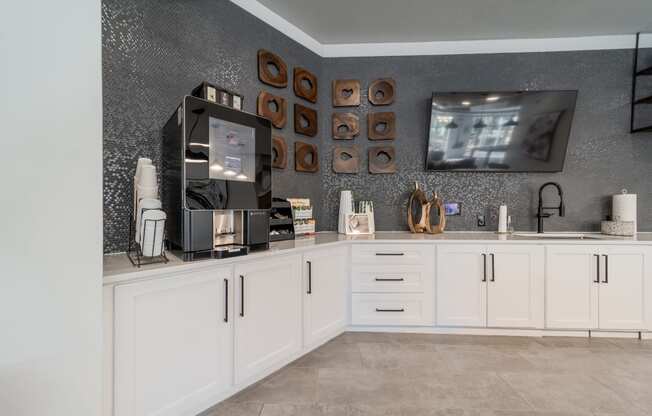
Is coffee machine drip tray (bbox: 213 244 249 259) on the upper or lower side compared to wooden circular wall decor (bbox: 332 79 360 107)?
lower

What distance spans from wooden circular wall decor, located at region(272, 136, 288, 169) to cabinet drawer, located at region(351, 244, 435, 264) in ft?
3.16

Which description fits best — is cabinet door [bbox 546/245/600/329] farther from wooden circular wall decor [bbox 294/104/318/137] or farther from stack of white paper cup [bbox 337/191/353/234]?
wooden circular wall decor [bbox 294/104/318/137]

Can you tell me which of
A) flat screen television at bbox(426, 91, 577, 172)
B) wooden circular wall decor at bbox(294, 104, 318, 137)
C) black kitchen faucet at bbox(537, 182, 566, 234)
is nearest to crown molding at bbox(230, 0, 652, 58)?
flat screen television at bbox(426, 91, 577, 172)

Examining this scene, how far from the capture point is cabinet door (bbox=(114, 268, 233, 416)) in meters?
1.39

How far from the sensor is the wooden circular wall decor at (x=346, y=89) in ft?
11.3

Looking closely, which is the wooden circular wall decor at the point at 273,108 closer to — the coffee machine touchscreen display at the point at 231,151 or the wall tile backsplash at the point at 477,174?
the wall tile backsplash at the point at 477,174

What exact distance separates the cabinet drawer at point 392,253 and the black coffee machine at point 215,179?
1064 millimetres

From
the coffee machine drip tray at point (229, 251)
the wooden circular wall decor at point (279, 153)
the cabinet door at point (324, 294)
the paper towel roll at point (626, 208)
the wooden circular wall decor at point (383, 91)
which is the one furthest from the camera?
the wooden circular wall decor at point (383, 91)

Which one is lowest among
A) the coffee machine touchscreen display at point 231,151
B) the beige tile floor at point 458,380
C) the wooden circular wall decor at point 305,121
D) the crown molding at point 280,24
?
the beige tile floor at point 458,380

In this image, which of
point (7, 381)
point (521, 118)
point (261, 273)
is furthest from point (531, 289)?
point (7, 381)

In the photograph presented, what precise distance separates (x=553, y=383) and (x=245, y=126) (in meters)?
2.41

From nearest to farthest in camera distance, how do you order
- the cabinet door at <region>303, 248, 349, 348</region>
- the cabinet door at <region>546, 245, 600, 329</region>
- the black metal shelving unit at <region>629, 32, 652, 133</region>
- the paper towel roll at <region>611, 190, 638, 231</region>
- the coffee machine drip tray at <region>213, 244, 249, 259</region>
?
1. the coffee machine drip tray at <region>213, 244, 249, 259</region>
2. the cabinet door at <region>303, 248, 349, 348</region>
3. the cabinet door at <region>546, 245, 600, 329</region>
4. the paper towel roll at <region>611, 190, 638, 231</region>
5. the black metal shelving unit at <region>629, 32, 652, 133</region>

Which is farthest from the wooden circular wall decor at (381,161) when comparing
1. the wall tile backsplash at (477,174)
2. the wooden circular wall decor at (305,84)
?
the wooden circular wall decor at (305,84)

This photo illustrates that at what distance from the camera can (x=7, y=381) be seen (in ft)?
3.18
